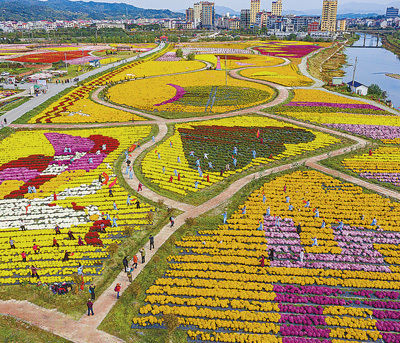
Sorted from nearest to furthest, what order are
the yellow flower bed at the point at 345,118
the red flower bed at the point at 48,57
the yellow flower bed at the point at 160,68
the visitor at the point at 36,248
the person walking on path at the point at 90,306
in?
the person walking on path at the point at 90,306 < the visitor at the point at 36,248 < the yellow flower bed at the point at 345,118 < the yellow flower bed at the point at 160,68 < the red flower bed at the point at 48,57

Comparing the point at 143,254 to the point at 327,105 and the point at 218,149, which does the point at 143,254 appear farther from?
the point at 327,105

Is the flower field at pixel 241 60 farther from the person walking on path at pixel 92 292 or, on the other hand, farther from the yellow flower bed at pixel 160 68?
the person walking on path at pixel 92 292

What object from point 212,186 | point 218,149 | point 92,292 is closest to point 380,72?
point 218,149

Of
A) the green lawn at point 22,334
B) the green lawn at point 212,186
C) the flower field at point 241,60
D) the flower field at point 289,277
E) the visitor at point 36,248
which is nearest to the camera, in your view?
the green lawn at point 22,334

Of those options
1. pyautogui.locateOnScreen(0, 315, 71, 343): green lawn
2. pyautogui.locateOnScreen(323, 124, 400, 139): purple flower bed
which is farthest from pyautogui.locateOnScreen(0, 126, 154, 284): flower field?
pyautogui.locateOnScreen(323, 124, 400, 139): purple flower bed

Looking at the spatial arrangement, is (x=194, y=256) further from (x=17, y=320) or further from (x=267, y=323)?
(x=17, y=320)

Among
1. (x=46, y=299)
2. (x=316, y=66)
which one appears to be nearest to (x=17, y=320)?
(x=46, y=299)

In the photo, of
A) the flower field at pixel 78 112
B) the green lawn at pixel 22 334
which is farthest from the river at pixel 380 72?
the green lawn at pixel 22 334
